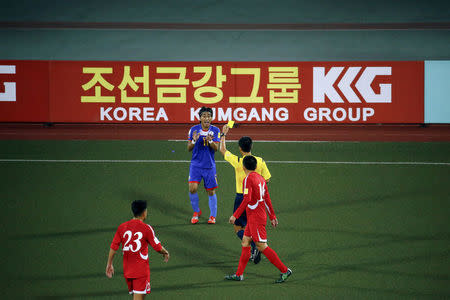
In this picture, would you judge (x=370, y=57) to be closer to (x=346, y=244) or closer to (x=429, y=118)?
(x=429, y=118)

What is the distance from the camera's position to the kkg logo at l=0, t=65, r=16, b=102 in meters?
23.2

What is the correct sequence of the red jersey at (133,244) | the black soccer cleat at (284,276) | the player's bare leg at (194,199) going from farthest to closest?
1. the player's bare leg at (194,199)
2. the black soccer cleat at (284,276)
3. the red jersey at (133,244)

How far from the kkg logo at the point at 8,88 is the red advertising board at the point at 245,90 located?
1.35m

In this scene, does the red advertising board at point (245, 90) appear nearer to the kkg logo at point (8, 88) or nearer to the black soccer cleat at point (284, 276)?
the kkg logo at point (8, 88)

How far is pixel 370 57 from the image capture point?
96.7ft

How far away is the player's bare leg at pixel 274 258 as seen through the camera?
25.8 feet

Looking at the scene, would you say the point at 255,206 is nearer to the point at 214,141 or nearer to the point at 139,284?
the point at 139,284

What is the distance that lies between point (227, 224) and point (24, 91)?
47.2ft

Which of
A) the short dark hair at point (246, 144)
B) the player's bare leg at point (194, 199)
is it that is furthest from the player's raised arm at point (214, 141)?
the short dark hair at point (246, 144)

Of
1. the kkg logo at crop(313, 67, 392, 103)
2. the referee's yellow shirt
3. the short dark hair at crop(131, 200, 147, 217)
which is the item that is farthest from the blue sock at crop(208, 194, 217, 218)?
the kkg logo at crop(313, 67, 392, 103)

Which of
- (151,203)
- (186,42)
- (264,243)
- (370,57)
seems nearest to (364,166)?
(151,203)

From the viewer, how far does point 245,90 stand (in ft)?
76.3

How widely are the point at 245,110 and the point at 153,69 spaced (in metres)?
3.72

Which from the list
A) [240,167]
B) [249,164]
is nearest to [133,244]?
[249,164]
